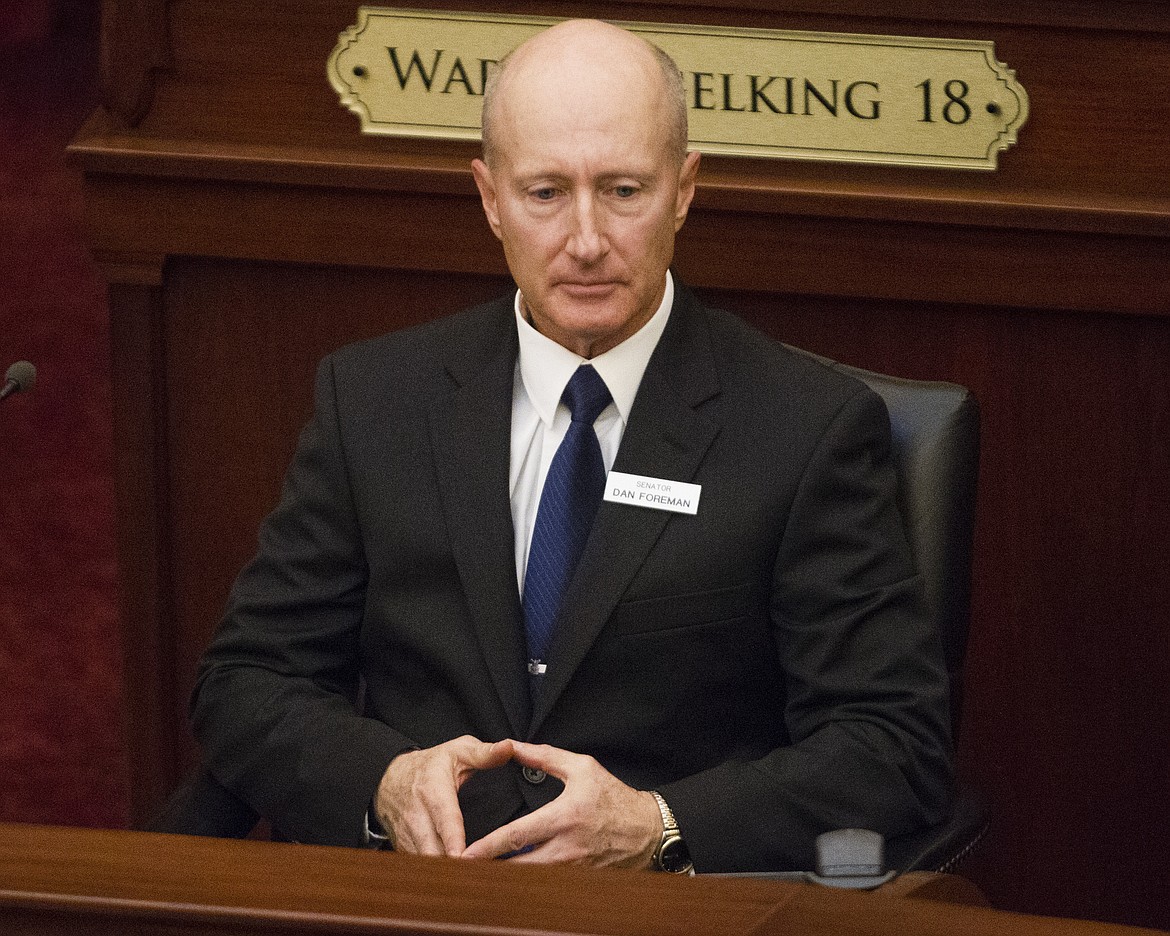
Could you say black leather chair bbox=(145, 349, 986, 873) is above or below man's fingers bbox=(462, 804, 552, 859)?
above

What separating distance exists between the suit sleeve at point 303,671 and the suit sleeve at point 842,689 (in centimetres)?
38

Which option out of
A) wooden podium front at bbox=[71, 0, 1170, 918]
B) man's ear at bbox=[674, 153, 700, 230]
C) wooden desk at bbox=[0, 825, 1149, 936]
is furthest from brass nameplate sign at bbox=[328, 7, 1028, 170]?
wooden desk at bbox=[0, 825, 1149, 936]

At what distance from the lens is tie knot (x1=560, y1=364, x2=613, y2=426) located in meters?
2.21

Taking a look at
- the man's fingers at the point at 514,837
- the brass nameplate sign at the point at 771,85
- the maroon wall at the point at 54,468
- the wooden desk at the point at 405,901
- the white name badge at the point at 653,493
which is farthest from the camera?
the maroon wall at the point at 54,468

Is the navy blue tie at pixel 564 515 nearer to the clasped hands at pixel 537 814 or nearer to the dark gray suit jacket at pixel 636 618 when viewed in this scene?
the dark gray suit jacket at pixel 636 618

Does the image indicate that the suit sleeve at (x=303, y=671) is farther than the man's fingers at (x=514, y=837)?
Yes

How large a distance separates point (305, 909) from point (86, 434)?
7.55 ft

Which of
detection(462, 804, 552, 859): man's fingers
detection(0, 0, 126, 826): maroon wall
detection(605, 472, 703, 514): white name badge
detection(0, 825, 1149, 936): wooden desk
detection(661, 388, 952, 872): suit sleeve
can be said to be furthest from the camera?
detection(0, 0, 126, 826): maroon wall

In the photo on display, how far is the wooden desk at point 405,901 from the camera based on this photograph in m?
1.32

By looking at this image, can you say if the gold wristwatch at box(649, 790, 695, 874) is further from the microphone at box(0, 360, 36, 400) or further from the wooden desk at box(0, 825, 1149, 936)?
the microphone at box(0, 360, 36, 400)

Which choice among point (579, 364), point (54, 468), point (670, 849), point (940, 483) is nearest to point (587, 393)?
point (579, 364)

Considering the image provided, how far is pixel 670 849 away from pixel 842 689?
0.26 m

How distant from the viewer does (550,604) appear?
220 centimetres

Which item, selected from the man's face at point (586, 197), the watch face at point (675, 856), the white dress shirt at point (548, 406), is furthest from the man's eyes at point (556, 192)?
the watch face at point (675, 856)
